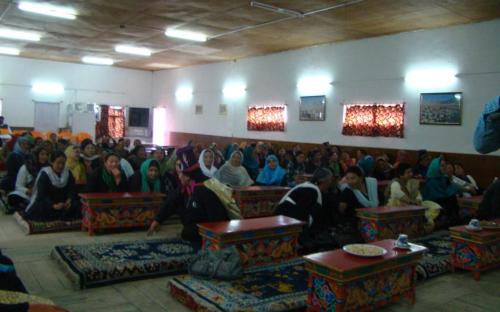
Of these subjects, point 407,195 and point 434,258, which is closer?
point 434,258

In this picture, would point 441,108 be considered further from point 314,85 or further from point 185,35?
point 185,35

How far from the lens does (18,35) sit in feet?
36.7

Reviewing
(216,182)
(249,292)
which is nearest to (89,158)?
(216,182)

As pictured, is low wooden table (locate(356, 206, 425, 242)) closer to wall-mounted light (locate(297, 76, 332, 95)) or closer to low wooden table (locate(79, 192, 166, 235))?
low wooden table (locate(79, 192, 166, 235))

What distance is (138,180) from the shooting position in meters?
6.76

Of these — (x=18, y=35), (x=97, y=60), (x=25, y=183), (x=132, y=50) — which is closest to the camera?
(x=25, y=183)

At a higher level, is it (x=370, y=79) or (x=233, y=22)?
(x=233, y=22)

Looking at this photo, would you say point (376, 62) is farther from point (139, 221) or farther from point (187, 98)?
point (187, 98)

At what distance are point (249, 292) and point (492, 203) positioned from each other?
3821 mm

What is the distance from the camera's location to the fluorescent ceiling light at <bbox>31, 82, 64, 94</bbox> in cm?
1532

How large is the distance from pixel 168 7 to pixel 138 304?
5.81 meters

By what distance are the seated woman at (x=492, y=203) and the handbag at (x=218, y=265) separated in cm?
368

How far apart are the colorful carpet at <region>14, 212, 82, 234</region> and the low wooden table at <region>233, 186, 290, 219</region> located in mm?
2447

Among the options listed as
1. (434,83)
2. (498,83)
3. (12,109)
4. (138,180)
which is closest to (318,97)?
(434,83)
